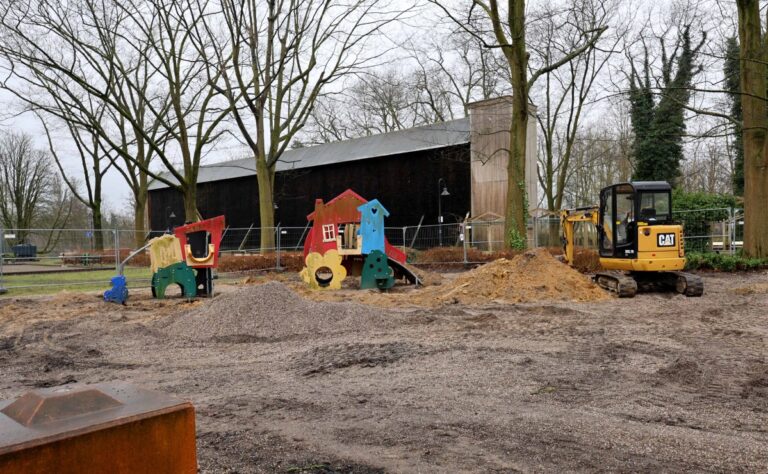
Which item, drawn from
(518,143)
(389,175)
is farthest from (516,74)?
(389,175)

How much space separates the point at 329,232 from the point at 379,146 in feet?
67.8

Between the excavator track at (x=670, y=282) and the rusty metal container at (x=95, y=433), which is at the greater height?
the rusty metal container at (x=95, y=433)

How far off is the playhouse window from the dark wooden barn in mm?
11963

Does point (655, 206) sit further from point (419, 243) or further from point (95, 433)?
point (419, 243)

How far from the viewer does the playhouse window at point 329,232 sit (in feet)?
51.9

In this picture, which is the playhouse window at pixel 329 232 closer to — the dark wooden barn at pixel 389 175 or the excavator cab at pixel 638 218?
the excavator cab at pixel 638 218

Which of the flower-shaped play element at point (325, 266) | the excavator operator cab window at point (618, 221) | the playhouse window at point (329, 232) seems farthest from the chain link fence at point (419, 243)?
the excavator operator cab window at point (618, 221)

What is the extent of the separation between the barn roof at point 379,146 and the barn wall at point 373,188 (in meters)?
0.44

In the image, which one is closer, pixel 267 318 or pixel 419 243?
pixel 267 318

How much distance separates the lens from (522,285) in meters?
13.4

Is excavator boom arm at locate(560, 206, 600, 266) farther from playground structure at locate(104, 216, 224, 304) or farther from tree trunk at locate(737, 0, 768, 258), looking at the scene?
Answer: playground structure at locate(104, 216, 224, 304)

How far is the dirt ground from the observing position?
371 centimetres

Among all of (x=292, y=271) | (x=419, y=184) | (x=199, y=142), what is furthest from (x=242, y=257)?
(x=419, y=184)

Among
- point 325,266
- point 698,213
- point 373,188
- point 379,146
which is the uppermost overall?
point 379,146
